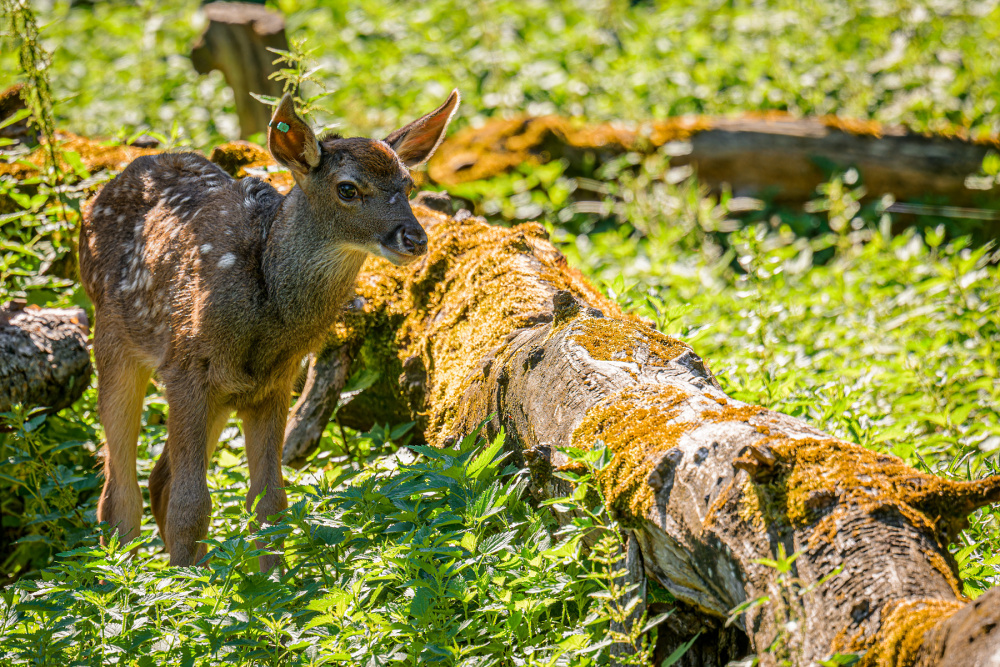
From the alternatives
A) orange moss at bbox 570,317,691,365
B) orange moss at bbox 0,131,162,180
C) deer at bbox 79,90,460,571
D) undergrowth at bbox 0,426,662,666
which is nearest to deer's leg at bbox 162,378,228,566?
deer at bbox 79,90,460,571

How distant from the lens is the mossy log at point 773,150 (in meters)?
9.45

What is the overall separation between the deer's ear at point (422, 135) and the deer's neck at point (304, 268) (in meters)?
0.71

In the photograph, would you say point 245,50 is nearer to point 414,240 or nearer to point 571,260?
point 571,260

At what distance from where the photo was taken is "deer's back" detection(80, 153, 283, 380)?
464cm

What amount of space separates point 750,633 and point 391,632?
1.22 m

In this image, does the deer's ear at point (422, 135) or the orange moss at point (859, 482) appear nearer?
the orange moss at point (859, 482)

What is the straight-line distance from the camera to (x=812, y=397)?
5191mm

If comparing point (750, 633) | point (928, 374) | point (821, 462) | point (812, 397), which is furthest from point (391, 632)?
point (928, 374)

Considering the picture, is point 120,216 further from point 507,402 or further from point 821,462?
point 821,462

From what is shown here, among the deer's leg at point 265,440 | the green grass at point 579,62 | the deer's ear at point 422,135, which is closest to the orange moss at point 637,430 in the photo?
the deer's leg at point 265,440

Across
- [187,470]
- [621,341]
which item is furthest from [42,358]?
[621,341]

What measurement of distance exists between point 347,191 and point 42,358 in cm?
235

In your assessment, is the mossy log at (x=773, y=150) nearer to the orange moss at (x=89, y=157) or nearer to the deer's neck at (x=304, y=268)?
the orange moss at (x=89, y=157)

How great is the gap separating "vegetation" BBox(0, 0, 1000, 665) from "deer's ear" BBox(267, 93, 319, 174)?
5.02ft
